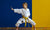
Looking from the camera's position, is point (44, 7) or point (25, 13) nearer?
point (25, 13)

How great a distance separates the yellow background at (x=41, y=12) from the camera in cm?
330

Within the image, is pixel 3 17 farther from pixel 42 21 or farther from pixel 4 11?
pixel 42 21

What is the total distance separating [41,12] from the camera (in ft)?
10.9

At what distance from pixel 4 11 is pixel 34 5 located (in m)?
0.88

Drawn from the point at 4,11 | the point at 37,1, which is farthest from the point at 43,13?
the point at 4,11

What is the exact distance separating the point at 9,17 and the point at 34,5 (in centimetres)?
80

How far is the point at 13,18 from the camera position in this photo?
130 inches

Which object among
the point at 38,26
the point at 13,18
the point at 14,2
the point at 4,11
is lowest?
the point at 38,26

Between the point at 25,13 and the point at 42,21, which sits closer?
the point at 25,13

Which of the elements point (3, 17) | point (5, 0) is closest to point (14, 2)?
point (5, 0)

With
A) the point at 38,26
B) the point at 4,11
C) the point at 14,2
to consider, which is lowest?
the point at 38,26

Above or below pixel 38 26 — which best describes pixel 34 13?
above

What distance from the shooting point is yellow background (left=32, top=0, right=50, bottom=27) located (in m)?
3.30

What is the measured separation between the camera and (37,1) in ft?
10.9
